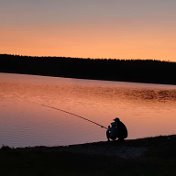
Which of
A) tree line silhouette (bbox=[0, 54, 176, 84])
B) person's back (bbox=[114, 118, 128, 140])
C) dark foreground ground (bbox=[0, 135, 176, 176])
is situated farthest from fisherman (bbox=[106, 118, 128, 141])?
tree line silhouette (bbox=[0, 54, 176, 84])

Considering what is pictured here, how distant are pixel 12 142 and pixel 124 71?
137241 mm

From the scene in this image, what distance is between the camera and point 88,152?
1515 cm

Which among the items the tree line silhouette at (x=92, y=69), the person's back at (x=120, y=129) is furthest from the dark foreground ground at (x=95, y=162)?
the tree line silhouette at (x=92, y=69)

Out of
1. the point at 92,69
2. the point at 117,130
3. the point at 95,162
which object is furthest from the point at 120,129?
the point at 92,69

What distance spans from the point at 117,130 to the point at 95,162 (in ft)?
15.3

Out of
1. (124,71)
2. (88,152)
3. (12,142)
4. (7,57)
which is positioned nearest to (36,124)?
(12,142)

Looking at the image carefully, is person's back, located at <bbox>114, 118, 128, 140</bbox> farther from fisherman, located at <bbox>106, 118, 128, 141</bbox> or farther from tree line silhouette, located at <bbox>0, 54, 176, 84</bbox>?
tree line silhouette, located at <bbox>0, 54, 176, 84</bbox>

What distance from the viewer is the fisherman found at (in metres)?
17.3

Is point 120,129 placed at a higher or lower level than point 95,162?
higher

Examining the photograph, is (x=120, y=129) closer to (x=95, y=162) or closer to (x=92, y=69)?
(x=95, y=162)

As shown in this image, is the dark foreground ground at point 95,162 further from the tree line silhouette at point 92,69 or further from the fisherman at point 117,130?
the tree line silhouette at point 92,69

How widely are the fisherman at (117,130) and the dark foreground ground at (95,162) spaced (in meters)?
1.58

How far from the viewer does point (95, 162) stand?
42.4 ft

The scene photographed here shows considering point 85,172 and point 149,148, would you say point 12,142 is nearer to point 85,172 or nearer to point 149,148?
point 149,148
